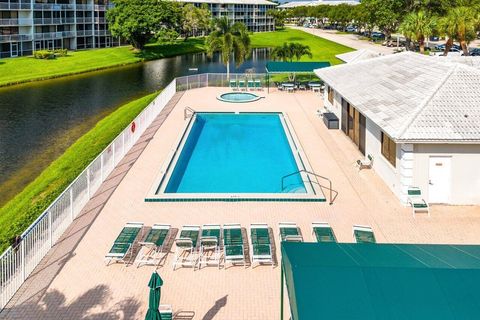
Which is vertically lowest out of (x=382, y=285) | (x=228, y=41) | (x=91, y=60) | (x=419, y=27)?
(x=382, y=285)

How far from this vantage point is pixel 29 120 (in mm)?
35250

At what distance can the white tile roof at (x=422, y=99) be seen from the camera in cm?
1666

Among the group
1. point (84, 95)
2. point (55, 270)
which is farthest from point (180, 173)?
point (84, 95)

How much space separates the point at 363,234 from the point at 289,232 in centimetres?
213

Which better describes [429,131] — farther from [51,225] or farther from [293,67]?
[293,67]

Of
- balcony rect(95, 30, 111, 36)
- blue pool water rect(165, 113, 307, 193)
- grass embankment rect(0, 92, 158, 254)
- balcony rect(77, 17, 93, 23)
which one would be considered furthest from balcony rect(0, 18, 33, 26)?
blue pool water rect(165, 113, 307, 193)

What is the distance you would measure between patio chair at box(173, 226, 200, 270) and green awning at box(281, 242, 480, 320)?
5.53 m

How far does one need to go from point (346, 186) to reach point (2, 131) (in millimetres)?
24056

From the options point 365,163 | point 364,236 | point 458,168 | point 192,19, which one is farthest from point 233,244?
point 192,19

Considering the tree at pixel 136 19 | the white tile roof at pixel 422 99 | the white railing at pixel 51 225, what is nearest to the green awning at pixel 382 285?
the white railing at pixel 51 225

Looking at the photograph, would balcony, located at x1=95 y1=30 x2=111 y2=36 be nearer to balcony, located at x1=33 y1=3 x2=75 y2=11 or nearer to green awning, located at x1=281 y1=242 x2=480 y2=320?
balcony, located at x1=33 y1=3 x2=75 y2=11

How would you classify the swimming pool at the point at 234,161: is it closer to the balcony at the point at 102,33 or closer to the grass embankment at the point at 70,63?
the grass embankment at the point at 70,63

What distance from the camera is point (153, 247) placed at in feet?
45.5

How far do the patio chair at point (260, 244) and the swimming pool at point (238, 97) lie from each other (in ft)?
73.1
